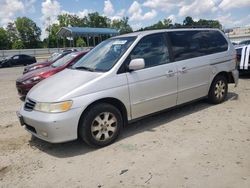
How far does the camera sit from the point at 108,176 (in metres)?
3.75

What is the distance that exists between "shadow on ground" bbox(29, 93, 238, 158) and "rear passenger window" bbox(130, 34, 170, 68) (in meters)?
1.21

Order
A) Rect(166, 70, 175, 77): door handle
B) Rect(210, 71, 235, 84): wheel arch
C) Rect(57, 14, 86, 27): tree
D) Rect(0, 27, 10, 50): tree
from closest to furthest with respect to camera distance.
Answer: Rect(166, 70, 175, 77): door handle, Rect(210, 71, 235, 84): wheel arch, Rect(0, 27, 10, 50): tree, Rect(57, 14, 86, 27): tree

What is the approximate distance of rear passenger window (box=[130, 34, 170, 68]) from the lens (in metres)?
5.14

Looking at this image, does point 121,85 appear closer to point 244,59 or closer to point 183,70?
point 183,70

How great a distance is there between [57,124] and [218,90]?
13.4 feet

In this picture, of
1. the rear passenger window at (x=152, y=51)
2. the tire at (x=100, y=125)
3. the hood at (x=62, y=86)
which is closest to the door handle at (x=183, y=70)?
the rear passenger window at (x=152, y=51)

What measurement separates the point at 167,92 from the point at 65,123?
2.15 m

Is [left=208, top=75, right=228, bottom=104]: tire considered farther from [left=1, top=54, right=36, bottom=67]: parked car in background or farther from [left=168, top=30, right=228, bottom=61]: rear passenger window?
[left=1, top=54, right=36, bottom=67]: parked car in background

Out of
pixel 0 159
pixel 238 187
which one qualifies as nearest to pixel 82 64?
pixel 0 159

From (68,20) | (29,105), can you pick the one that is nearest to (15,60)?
(29,105)

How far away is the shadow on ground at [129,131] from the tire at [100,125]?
204mm

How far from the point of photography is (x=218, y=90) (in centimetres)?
671

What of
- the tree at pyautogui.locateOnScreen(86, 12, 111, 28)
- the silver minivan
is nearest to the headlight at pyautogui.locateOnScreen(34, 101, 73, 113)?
the silver minivan

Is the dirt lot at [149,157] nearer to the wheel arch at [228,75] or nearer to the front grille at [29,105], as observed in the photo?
the front grille at [29,105]
